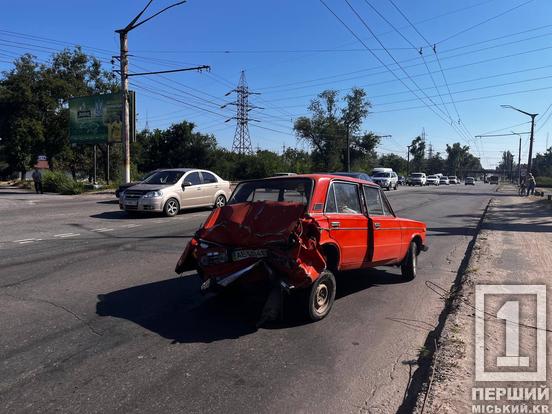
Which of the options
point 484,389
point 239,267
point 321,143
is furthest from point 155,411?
point 321,143

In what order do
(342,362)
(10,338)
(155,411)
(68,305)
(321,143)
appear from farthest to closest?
1. (321,143)
2. (68,305)
3. (10,338)
4. (342,362)
5. (155,411)

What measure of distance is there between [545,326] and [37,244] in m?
9.12

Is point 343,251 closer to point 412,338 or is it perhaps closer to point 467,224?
point 412,338

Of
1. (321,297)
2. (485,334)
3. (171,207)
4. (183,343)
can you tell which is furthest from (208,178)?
(485,334)

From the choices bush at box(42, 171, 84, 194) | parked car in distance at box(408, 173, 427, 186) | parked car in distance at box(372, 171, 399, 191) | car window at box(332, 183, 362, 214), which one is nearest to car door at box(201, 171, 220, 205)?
car window at box(332, 183, 362, 214)

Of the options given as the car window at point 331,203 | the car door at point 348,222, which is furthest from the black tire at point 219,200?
the car window at point 331,203

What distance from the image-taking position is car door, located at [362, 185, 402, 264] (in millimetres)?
6461

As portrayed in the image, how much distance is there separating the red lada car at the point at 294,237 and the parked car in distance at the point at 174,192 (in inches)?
373

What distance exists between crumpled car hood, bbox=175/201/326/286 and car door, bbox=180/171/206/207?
10837mm

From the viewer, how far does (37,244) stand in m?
9.83

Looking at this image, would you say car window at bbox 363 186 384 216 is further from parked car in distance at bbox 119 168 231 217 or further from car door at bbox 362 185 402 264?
parked car in distance at bbox 119 168 231 217

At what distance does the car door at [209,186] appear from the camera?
17391mm

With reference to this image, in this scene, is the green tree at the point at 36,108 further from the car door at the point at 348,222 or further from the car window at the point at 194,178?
the car door at the point at 348,222

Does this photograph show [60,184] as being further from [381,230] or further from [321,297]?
[321,297]
